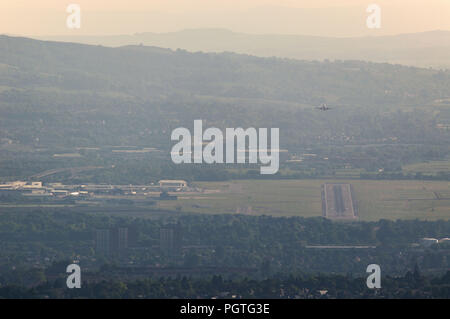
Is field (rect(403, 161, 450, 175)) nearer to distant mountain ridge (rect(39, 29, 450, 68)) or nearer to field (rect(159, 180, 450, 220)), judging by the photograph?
field (rect(159, 180, 450, 220))

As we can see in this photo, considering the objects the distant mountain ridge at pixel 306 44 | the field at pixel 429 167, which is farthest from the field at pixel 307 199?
the distant mountain ridge at pixel 306 44

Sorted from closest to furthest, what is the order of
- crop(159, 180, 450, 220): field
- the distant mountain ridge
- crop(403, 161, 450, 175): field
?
crop(159, 180, 450, 220): field → crop(403, 161, 450, 175): field → the distant mountain ridge

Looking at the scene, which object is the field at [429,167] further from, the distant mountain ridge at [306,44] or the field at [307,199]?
the distant mountain ridge at [306,44]

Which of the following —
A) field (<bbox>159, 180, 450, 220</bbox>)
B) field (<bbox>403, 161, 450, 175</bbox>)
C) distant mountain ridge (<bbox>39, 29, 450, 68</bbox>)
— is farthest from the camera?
distant mountain ridge (<bbox>39, 29, 450, 68</bbox>)

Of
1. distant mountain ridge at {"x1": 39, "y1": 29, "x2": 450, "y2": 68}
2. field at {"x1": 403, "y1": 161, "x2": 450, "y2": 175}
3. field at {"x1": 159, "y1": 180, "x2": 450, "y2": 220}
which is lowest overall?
field at {"x1": 159, "y1": 180, "x2": 450, "y2": 220}

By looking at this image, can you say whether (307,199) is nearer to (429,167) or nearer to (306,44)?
(429,167)

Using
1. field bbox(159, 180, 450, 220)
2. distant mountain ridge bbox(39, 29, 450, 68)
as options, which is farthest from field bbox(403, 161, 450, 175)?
distant mountain ridge bbox(39, 29, 450, 68)
